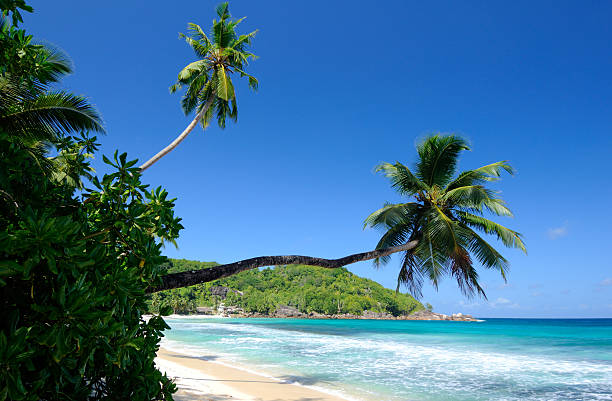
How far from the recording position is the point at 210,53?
10227 millimetres

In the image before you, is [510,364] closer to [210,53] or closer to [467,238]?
[467,238]

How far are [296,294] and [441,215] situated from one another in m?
75.6

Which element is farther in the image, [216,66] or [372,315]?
[372,315]

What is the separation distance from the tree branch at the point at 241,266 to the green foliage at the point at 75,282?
0.70 meters

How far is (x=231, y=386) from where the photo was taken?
287 inches

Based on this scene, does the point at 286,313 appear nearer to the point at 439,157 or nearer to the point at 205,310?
the point at 205,310

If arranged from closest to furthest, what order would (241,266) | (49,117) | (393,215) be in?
(241,266) → (49,117) → (393,215)

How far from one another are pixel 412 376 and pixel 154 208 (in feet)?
30.9

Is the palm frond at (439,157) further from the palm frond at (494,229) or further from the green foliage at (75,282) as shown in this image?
the green foliage at (75,282)

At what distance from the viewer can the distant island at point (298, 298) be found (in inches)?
2921

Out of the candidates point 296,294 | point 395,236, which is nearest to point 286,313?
point 296,294

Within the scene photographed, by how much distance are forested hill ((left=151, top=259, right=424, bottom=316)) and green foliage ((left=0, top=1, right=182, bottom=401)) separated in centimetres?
7015

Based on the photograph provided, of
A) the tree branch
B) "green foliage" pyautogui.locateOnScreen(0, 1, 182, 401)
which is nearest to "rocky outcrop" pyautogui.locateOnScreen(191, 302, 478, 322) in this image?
the tree branch

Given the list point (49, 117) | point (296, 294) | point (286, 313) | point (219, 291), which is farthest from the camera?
point (296, 294)
